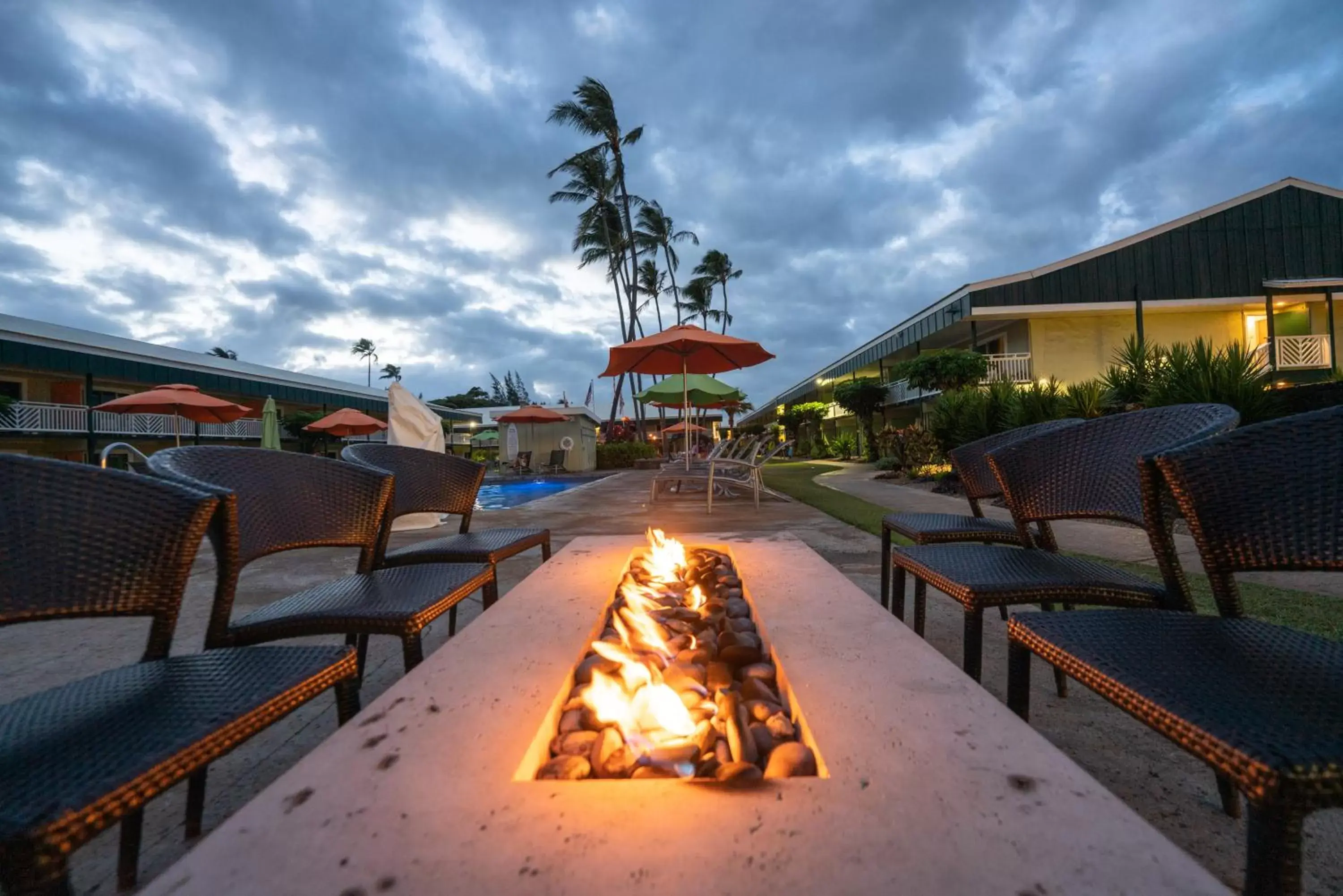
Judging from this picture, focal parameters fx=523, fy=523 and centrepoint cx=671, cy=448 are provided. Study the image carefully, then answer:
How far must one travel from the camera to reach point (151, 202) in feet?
108

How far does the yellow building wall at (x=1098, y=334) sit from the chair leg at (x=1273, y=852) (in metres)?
18.1

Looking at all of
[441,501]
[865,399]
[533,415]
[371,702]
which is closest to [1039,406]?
[441,501]

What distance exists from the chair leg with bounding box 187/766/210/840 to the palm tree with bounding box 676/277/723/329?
35.0m

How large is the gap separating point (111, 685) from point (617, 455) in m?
19.5

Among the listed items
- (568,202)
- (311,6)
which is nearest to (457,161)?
(568,202)

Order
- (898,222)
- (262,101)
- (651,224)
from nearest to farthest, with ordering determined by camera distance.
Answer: (262,101) → (651,224) → (898,222)

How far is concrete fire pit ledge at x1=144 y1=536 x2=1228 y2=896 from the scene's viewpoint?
475 mm

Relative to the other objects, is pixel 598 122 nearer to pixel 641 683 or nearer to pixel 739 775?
pixel 641 683

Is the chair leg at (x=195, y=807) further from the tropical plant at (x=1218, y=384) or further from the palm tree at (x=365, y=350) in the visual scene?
the palm tree at (x=365, y=350)

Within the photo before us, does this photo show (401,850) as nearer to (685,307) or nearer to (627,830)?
(627,830)

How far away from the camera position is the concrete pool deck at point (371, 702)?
109cm

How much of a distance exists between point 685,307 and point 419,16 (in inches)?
866

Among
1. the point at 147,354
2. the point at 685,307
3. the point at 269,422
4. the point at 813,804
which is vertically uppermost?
the point at 685,307

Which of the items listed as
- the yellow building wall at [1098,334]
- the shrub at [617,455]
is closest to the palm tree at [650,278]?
the shrub at [617,455]
